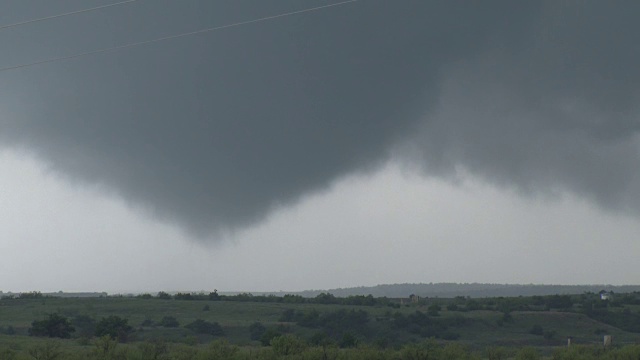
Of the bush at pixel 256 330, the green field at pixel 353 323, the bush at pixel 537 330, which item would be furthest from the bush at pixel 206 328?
the bush at pixel 537 330

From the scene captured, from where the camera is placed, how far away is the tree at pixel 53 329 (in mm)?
84688

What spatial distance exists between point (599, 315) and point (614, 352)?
6011cm

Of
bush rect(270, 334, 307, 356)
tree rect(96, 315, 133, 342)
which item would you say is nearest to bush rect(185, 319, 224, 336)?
tree rect(96, 315, 133, 342)

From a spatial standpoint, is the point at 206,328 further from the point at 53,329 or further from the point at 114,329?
the point at 53,329

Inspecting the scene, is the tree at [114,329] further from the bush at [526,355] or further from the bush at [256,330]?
the bush at [526,355]

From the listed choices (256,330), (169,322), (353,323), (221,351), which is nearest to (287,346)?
(221,351)

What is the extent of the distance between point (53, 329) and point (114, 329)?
6.42 meters

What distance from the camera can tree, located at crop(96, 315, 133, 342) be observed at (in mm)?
82938

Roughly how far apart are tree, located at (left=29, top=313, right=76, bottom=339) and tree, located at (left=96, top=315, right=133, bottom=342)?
10.4ft

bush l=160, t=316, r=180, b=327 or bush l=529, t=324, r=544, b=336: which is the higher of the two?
bush l=160, t=316, r=180, b=327

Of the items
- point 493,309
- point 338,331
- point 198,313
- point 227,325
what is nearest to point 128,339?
point 227,325

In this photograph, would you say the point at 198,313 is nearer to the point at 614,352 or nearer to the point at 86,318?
the point at 86,318

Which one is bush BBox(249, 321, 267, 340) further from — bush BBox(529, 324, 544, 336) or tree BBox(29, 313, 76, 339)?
bush BBox(529, 324, 544, 336)

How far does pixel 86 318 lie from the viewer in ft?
331
